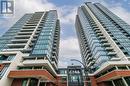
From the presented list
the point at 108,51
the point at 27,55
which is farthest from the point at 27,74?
the point at 108,51

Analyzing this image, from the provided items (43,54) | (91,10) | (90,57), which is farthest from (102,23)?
(43,54)

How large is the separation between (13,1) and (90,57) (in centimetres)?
4629

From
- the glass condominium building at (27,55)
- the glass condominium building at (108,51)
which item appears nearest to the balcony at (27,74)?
the glass condominium building at (27,55)

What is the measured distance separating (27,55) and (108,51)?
1110 inches

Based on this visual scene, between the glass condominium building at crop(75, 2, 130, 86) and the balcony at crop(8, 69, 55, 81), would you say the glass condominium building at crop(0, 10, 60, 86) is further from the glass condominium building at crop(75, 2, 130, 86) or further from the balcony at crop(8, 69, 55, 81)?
the glass condominium building at crop(75, 2, 130, 86)

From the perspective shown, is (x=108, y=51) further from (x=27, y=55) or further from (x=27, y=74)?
(x=27, y=74)

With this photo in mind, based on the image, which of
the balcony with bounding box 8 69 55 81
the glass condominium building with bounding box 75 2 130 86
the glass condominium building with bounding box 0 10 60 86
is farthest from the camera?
the glass condominium building with bounding box 75 2 130 86

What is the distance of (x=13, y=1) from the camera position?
3875 cm

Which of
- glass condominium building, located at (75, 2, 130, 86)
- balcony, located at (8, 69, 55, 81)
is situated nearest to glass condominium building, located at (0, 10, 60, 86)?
balcony, located at (8, 69, 55, 81)

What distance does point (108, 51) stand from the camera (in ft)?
214

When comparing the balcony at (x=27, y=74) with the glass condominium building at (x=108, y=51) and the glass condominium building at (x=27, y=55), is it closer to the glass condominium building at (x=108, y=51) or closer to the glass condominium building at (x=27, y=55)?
the glass condominium building at (x=27, y=55)

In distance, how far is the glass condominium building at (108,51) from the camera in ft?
163

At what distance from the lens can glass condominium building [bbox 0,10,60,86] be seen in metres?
44.9

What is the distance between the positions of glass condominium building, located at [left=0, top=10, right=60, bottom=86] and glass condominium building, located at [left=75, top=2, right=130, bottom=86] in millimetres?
15024
